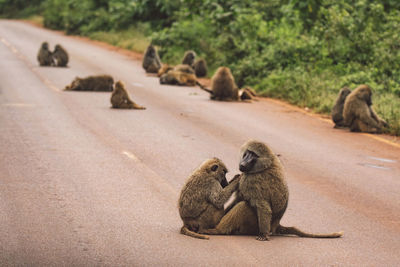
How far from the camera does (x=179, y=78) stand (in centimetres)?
2266

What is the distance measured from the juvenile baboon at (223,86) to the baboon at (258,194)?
11377 millimetres

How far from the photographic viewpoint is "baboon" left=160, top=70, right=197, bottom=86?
22672 millimetres

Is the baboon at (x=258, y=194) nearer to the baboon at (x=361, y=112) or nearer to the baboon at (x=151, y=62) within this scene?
the baboon at (x=361, y=112)

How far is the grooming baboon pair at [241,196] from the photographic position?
6789 mm

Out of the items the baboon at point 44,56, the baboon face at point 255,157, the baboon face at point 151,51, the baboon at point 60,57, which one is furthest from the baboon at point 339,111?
the baboon at point 44,56

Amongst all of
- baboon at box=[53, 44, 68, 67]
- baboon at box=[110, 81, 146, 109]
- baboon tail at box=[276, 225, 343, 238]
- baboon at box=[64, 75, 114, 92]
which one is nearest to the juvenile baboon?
baboon at box=[110, 81, 146, 109]

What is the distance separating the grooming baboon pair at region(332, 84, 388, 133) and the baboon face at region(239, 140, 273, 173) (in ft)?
26.3

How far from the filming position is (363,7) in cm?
2294

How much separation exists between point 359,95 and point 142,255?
29.8 ft

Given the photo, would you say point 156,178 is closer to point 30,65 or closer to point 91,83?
point 91,83

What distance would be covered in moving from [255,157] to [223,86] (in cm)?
1209

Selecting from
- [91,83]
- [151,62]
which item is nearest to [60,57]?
[151,62]

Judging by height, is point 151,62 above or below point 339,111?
below

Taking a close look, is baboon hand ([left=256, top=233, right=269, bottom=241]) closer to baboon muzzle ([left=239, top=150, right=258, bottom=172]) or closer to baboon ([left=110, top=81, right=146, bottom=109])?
baboon muzzle ([left=239, top=150, right=258, bottom=172])
